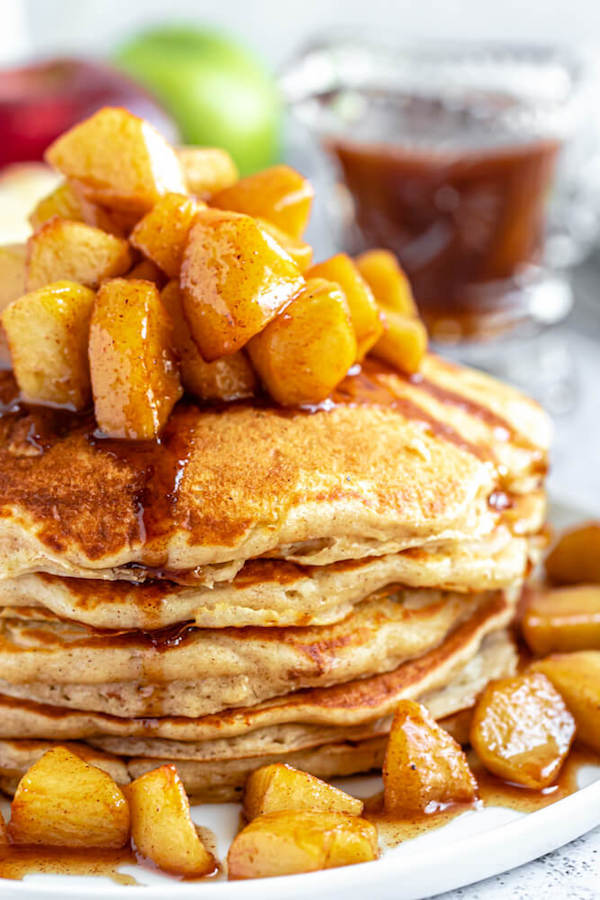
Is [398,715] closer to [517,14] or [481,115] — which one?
[481,115]

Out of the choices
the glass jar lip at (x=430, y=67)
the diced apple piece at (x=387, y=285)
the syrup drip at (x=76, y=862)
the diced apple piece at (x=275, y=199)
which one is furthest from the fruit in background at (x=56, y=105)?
the syrup drip at (x=76, y=862)

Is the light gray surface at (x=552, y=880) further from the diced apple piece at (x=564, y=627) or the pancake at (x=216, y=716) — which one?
the diced apple piece at (x=564, y=627)

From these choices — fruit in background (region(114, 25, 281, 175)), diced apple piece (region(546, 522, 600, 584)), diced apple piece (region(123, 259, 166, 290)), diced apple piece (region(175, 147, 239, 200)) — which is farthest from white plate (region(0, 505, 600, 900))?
fruit in background (region(114, 25, 281, 175))

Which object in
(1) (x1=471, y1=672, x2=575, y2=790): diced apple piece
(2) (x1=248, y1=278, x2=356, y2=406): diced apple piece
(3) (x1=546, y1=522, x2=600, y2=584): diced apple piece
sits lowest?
(3) (x1=546, y1=522, x2=600, y2=584): diced apple piece

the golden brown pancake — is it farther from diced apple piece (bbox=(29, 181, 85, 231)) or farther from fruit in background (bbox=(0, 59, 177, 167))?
fruit in background (bbox=(0, 59, 177, 167))

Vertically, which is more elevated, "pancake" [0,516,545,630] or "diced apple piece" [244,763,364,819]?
"pancake" [0,516,545,630]

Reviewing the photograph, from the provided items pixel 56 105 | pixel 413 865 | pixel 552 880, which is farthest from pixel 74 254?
pixel 56 105
